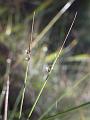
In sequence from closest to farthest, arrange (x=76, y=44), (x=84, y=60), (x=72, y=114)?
(x=72, y=114) → (x=84, y=60) → (x=76, y=44)

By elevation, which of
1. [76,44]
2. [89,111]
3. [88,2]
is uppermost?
[88,2]

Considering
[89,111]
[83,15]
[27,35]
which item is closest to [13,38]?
[27,35]

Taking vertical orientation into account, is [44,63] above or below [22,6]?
below

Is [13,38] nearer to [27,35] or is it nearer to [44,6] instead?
[27,35]

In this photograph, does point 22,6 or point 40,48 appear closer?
point 40,48

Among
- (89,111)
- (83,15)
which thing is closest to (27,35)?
(83,15)

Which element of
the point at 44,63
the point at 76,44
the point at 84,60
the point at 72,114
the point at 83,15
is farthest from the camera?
the point at 83,15

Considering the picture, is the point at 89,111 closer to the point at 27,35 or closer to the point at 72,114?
the point at 72,114
